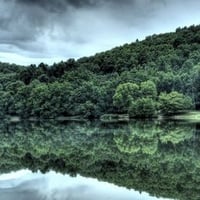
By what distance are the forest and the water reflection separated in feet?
191

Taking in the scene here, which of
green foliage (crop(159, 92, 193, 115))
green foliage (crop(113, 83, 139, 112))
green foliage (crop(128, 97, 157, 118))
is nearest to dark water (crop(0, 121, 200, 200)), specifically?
green foliage (crop(128, 97, 157, 118))

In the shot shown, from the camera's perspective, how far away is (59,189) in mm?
17922

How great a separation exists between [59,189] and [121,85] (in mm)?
69655

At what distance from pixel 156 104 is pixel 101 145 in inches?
1854

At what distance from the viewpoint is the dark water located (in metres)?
16.9

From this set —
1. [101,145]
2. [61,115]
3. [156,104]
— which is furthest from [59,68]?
[101,145]

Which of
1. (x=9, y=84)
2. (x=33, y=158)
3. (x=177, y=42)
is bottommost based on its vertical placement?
(x=33, y=158)

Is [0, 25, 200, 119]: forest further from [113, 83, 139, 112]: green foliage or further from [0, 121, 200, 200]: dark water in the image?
[0, 121, 200, 200]: dark water

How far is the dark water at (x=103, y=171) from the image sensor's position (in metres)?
16.9

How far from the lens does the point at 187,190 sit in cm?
1678

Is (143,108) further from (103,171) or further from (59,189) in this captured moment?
(59,189)

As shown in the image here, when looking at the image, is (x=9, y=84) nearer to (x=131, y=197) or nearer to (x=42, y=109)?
(x=42, y=109)

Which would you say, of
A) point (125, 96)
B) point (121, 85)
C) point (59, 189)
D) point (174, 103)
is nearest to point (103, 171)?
point (59, 189)

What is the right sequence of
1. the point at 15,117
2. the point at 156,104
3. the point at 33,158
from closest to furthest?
the point at 33,158 < the point at 156,104 < the point at 15,117
